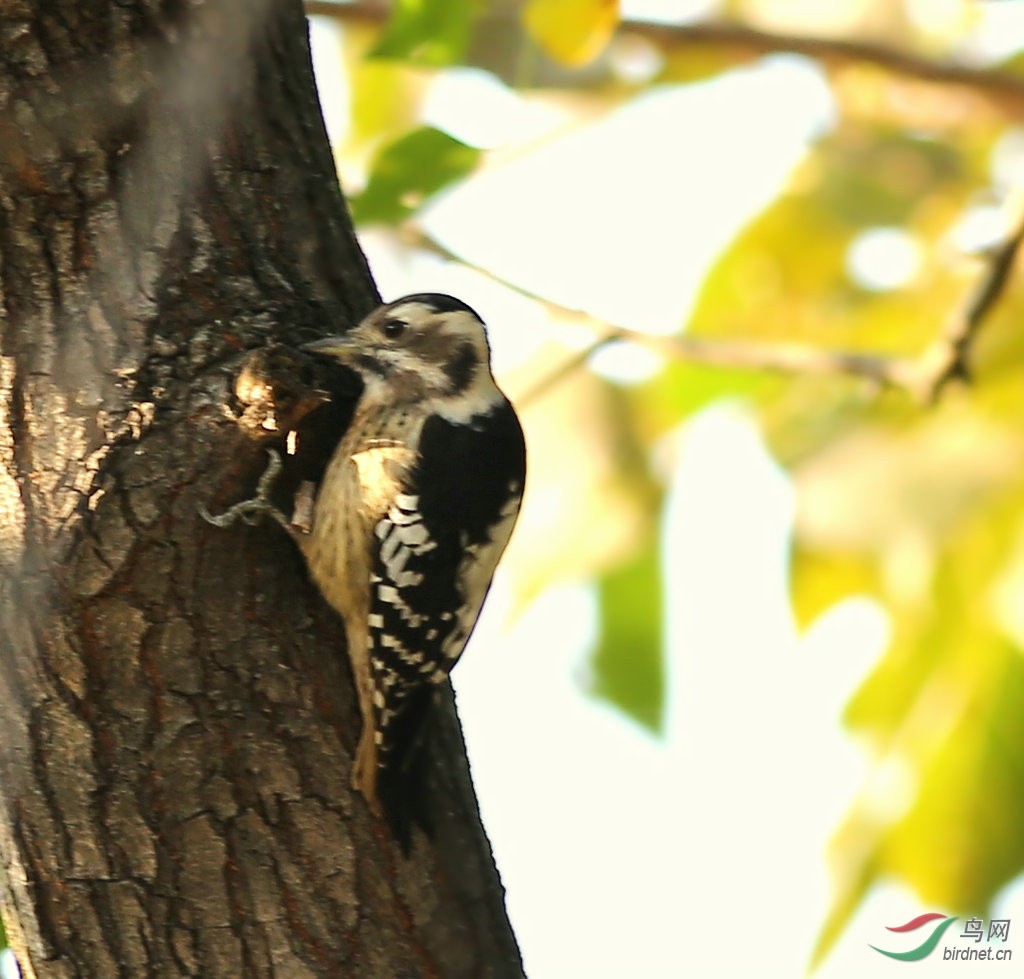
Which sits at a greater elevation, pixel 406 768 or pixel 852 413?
pixel 852 413

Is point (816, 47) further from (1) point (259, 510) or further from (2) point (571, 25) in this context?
(1) point (259, 510)

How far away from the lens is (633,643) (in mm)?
4984

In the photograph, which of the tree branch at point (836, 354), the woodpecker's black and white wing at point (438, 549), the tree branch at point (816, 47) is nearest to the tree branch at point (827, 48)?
the tree branch at point (816, 47)

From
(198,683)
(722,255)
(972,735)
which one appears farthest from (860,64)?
(198,683)

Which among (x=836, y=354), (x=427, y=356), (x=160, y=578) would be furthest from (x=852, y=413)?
(x=160, y=578)

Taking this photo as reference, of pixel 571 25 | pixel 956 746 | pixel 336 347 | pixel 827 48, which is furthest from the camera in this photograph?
pixel 827 48

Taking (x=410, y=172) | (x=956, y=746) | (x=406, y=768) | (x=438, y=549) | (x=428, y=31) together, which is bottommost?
(x=956, y=746)

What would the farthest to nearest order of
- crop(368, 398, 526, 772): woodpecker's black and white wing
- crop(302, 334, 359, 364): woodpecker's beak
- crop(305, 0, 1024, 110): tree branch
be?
crop(305, 0, 1024, 110): tree branch < crop(368, 398, 526, 772): woodpecker's black and white wing < crop(302, 334, 359, 364): woodpecker's beak

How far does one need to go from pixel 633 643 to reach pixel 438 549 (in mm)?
1563

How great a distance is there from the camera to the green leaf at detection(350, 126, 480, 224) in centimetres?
360

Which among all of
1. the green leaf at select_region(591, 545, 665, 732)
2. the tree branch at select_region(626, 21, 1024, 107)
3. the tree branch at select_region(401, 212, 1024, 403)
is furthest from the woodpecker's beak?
the tree branch at select_region(626, 21, 1024, 107)

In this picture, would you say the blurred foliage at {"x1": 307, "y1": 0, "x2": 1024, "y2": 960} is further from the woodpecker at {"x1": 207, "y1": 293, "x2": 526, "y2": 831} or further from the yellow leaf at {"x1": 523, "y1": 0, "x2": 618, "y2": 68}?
the woodpecker at {"x1": 207, "y1": 293, "x2": 526, "y2": 831}

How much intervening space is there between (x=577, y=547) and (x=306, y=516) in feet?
6.08

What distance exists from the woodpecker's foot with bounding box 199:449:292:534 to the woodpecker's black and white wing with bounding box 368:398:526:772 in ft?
1.27
